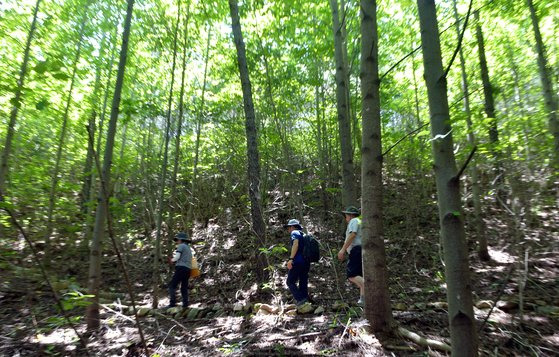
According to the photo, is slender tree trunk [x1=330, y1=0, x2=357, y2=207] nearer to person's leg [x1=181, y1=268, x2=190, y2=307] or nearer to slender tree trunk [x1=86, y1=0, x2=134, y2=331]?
person's leg [x1=181, y1=268, x2=190, y2=307]

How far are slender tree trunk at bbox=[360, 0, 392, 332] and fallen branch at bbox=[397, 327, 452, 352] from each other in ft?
0.70

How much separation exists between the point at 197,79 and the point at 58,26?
464cm

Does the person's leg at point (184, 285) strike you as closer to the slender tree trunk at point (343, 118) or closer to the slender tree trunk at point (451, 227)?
the slender tree trunk at point (343, 118)

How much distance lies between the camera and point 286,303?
6.77 m

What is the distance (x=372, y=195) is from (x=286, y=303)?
3.87 m

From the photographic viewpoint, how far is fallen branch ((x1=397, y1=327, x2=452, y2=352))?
3377 mm

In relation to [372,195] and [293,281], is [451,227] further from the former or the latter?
[293,281]

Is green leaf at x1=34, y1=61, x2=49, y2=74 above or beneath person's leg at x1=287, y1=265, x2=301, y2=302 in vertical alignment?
above

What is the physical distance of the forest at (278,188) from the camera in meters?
3.70

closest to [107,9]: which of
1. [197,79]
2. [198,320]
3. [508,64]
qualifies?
[197,79]

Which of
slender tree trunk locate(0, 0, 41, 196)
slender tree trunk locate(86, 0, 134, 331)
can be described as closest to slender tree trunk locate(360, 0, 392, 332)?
slender tree trunk locate(86, 0, 134, 331)

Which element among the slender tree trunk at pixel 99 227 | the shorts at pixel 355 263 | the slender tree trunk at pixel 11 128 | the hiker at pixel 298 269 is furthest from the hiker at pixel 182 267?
the shorts at pixel 355 263

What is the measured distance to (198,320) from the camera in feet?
21.1

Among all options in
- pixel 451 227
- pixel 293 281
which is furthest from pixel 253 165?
pixel 451 227
